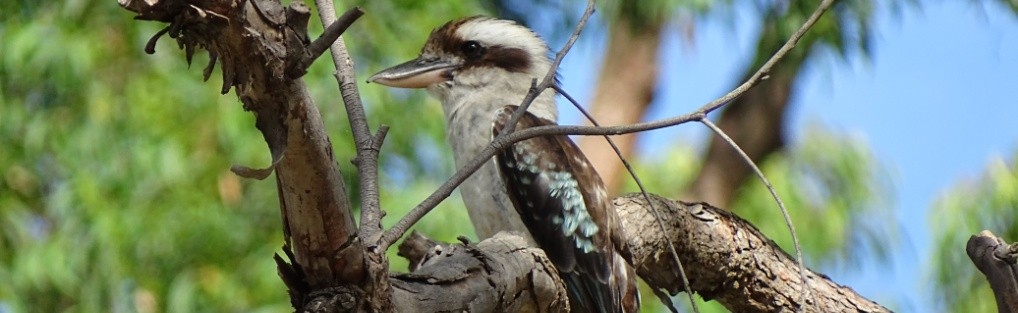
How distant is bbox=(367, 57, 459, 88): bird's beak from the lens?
324 cm

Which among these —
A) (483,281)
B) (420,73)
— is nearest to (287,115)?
(483,281)

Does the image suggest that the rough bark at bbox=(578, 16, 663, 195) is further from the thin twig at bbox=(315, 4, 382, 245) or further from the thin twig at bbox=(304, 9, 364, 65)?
the thin twig at bbox=(304, 9, 364, 65)

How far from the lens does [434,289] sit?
6.03 feet

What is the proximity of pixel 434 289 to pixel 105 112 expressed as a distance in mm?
3623

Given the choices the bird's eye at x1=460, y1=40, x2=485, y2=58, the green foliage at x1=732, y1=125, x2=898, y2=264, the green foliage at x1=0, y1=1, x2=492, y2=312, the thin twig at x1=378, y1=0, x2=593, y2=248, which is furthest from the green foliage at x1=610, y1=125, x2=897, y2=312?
the thin twig at x1=378, y1=0, x2=593, y2=248

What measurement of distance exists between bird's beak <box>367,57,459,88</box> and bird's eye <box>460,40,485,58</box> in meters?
0.05

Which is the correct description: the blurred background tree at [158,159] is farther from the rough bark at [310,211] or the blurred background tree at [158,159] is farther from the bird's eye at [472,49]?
the rough bark at [310,211]

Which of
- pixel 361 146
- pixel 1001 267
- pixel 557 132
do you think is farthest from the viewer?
pixel 1001 267

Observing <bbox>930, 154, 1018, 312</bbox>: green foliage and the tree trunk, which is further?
the tree trunk

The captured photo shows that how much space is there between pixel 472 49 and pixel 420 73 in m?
0.15

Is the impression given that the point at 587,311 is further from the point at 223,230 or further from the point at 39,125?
the point at 39,125

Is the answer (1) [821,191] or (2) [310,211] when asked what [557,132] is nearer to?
(2) [310,211]

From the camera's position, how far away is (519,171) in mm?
2902

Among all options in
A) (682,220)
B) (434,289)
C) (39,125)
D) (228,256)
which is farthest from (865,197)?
(434,289)
